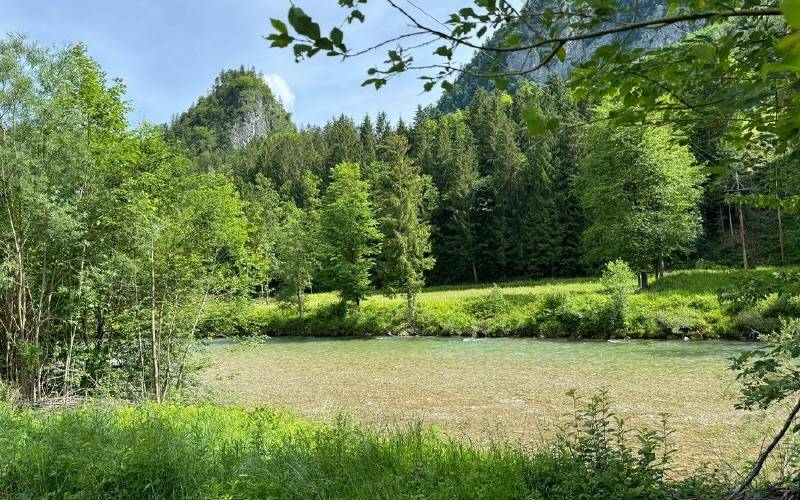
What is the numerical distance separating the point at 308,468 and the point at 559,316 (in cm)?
1885

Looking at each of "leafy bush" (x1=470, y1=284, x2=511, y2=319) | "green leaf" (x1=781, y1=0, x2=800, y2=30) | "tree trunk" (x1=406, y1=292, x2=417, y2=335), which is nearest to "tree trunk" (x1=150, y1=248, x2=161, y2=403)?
"green leaf" (x1=781, y1=0, x2=800, y2=30)

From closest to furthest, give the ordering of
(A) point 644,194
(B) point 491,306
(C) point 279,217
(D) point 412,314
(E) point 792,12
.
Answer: (E) point 792,12 < (A) point 644,194 < (B) point 491,306 < (D) point 412,314 < (C) point 279,217

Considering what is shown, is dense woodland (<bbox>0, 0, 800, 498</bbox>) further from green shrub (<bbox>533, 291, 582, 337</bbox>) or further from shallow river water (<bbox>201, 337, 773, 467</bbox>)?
shallow river water (<bbox>201, 337, 773, 467</bbox>)

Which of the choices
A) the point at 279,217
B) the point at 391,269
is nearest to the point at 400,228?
the point at 391,269

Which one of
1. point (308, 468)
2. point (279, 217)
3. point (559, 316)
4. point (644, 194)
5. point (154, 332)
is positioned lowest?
point (559, 316)

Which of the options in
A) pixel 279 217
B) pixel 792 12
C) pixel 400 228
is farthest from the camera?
pixel 279 217

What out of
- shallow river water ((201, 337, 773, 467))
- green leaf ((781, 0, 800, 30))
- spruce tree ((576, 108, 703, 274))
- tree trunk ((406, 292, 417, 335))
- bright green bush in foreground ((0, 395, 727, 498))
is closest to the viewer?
green leaf ((781, 0, 800, 30))

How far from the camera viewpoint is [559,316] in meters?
21.9

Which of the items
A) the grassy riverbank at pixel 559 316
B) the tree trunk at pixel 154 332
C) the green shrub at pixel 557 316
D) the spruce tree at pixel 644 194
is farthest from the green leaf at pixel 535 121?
the spruce tree at pixel 644 194

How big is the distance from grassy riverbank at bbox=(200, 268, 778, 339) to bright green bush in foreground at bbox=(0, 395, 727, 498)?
22.0ft

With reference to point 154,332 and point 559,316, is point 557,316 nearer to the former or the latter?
point 559,316

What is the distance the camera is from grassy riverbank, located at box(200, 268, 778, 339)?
18734mm

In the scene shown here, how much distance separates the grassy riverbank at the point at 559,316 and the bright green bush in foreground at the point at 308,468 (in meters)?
6.72

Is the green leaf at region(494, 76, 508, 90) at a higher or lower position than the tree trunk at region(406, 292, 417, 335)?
higher
